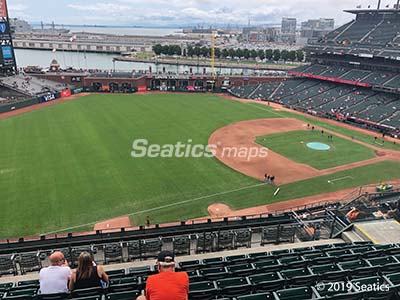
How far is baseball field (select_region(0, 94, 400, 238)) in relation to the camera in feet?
89.0

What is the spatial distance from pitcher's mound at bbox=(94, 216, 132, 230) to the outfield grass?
22096mm

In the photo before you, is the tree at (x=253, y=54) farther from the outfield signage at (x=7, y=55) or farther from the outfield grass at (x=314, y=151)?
the outfield grass at (x=314, y=151)

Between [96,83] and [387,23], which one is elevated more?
[387,23]

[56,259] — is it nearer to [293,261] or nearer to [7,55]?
[293,261]

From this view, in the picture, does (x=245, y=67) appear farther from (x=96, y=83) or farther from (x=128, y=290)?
(x=128, y=290)

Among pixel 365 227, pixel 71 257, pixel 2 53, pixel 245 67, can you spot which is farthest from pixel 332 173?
pixel 245 67

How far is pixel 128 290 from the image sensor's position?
26.5 ft

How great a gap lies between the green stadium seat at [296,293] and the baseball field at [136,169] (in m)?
18.9

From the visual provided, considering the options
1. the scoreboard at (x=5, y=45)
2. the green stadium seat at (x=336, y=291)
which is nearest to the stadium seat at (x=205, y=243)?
the green stadium seat at (x=336, y=291)

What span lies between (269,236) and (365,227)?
516 centimetres

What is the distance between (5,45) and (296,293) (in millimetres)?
78295

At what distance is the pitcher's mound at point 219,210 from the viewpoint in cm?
2709

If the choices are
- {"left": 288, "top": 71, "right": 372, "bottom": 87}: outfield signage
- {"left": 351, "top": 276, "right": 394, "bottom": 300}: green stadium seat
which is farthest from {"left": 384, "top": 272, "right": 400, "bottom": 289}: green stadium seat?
{"left": 288, "top": 71, "right": 372, "bottom": 87}: outfield signage

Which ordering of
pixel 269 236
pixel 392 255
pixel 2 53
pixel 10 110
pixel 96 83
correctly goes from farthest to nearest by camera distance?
pixel 96 83 < pixel 2 53 < pixel 10 110 < pixel 269 236 < pixel 392 255
